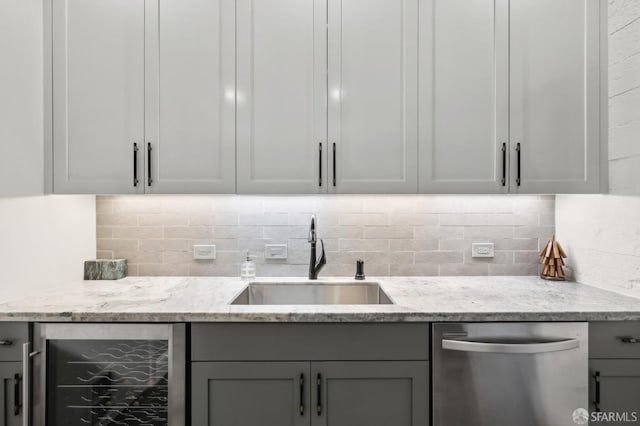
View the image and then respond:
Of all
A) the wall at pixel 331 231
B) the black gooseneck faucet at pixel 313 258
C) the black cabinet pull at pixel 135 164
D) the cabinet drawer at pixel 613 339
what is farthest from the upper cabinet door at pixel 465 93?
the black cabinet pull at pixel 135 164

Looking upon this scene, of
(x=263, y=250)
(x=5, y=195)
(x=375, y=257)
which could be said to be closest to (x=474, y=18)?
(x=375, y=257)

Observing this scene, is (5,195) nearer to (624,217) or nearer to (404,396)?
(404,396)

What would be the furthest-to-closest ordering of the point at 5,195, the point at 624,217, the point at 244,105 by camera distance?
the point at 244,105 → the point at 624,217 → the point at 5,195

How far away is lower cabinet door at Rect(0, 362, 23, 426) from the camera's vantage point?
1.62 metres

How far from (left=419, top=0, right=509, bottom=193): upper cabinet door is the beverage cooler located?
1391mm

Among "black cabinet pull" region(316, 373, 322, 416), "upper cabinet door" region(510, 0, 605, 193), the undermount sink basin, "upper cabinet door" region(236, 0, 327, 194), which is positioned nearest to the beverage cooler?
"black cabinet pull" region(316, 373, 322, 416)

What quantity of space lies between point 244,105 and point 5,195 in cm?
108

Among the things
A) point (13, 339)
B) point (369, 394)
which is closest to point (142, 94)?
point (13, 339)

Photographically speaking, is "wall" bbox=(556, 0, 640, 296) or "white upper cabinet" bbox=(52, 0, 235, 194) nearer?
"wall" bbox=(556, 0, 640, 296)

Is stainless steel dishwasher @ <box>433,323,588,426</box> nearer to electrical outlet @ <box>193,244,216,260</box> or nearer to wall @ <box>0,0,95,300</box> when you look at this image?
electrical outlet @ <box>193,244,216,260</box>

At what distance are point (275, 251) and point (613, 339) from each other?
1.61 m

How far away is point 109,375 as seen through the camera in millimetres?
1666

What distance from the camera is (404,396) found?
1648 millimetres

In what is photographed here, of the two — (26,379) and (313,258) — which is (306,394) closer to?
(313,258)
